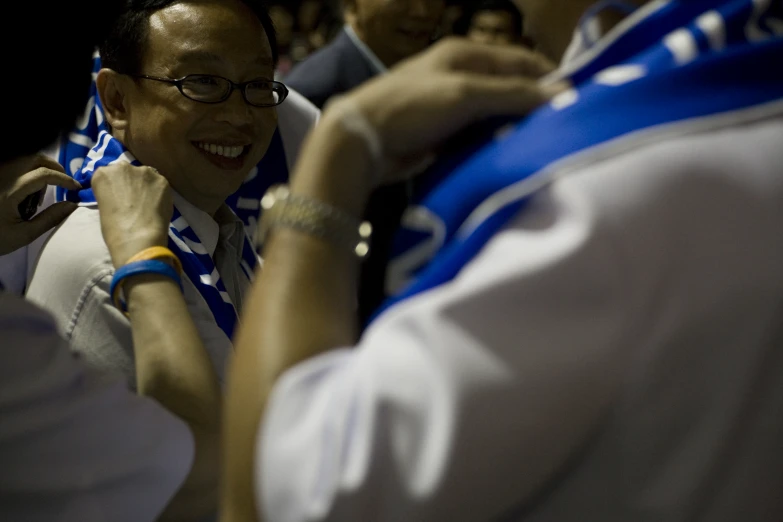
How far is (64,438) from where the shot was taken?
104 cm

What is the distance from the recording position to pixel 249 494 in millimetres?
869

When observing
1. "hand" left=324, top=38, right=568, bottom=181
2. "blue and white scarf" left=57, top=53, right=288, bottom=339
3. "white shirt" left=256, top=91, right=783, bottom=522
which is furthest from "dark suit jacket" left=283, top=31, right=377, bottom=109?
"white shirt" left=256, top=91, right=783, bottom=522

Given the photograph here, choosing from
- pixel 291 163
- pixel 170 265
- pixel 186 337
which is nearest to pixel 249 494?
pixel 186 337

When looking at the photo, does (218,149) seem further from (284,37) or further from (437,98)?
(284,37)

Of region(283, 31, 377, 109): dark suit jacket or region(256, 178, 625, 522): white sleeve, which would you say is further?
region(283, 31, 377, 109): dark suit jacket

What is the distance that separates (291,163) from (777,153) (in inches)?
75.8

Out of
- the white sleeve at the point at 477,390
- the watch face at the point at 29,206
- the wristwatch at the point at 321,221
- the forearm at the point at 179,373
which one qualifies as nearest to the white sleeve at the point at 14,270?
the watch face at the point at 29,206

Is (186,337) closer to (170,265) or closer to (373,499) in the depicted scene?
(170,265)

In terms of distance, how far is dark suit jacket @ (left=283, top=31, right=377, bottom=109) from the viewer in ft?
11.0

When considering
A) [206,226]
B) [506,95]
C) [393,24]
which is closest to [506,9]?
[393,24]

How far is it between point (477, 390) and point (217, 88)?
1299mm

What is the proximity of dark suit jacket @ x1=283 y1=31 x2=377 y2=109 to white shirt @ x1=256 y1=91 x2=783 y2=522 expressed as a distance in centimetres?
259

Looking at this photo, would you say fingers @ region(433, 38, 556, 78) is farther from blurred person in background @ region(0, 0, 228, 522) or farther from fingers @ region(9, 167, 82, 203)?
fingers @ region(9, 167, 82, 203)

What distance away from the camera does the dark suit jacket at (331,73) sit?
11.0 ft
